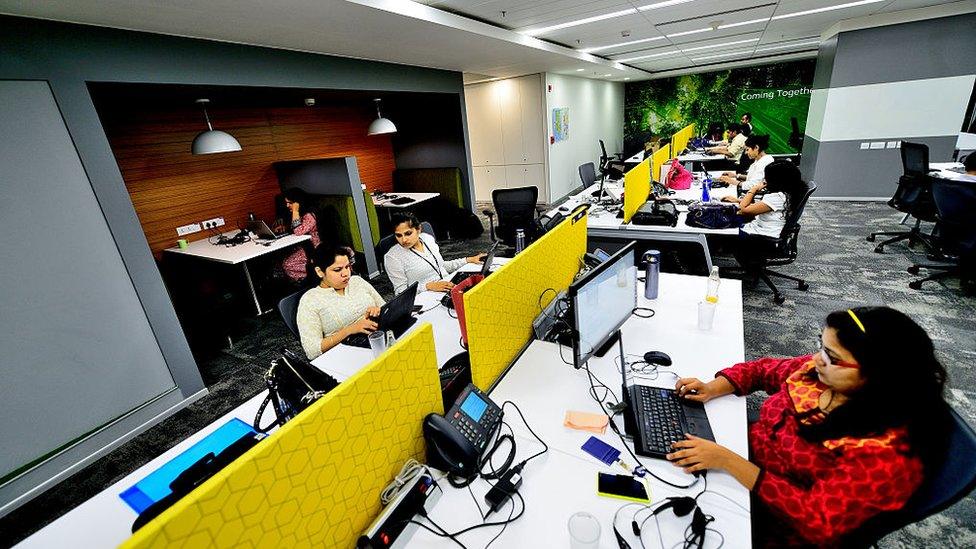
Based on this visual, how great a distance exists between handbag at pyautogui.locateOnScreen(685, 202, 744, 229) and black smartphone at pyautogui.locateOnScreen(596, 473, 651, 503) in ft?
9.90

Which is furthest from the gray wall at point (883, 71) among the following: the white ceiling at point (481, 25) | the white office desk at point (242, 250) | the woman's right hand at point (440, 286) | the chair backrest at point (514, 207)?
Result: the white office desk at point (242, 250)

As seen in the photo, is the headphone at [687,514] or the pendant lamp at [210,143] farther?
the pendant lamp at [210,143]

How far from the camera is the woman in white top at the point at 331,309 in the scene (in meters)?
2.14

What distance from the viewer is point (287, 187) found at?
5.54m

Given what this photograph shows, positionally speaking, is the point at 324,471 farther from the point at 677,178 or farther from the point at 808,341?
the point at 677,178

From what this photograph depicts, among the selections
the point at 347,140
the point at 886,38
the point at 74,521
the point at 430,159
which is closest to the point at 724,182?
the point at 886,38

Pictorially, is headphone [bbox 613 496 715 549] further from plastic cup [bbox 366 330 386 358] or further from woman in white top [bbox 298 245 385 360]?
woman in white top [bbox 298 245 385 360]

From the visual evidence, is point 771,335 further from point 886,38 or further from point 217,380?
point 886,38

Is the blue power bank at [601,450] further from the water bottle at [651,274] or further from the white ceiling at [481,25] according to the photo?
the white ceiling at [481,25]

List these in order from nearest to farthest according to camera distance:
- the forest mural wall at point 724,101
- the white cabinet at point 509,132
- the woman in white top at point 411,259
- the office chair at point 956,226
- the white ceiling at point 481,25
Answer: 1. the white ceiling at point 481,25
2. the woman in white top at point 411,259
3. the office chair at point 956,226
4. the white cabinet at point 509,132
5. the forest mural wall at point 724,101

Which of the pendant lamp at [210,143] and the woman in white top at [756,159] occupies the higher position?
the pendant lamp at [210,143]

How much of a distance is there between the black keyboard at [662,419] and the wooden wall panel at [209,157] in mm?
5109

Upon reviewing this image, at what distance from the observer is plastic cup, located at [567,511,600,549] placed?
37.0 inches

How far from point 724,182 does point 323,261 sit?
16.9ft
